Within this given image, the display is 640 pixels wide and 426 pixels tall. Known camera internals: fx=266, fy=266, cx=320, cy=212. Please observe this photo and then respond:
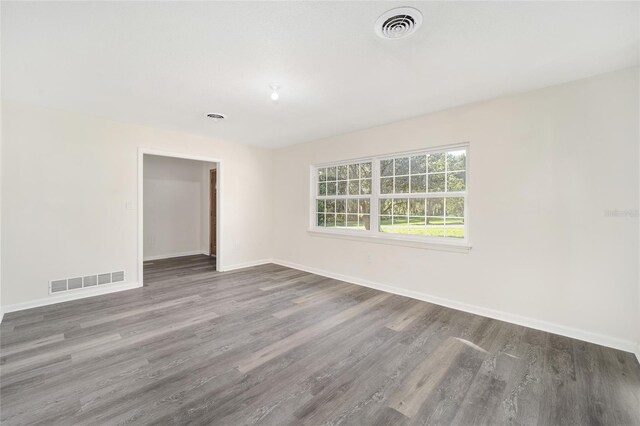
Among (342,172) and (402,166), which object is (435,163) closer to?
(402,166)

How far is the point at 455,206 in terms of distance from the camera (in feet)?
11.0

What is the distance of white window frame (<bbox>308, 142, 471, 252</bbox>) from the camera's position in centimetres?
325

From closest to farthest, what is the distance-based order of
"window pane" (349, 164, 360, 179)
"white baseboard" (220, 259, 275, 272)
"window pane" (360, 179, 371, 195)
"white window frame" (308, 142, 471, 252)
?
1. "white window frame" (308, 142, 471, 252)
2. "window pane" (360, 179, 371, 195)
3. "window pane" (349, 164, 360, 179)
4. "white baseboard" (220, 259, 275, 272)

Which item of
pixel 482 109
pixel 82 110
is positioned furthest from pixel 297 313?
pixel 82 110

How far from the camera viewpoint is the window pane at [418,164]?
3.63 meters

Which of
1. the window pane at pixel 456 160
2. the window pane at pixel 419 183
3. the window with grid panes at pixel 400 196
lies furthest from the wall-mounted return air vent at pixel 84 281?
the window pane at pixel 456 160

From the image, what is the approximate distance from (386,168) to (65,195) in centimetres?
435

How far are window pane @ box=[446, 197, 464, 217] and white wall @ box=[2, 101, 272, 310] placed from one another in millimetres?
4126

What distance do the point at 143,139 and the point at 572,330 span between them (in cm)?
576

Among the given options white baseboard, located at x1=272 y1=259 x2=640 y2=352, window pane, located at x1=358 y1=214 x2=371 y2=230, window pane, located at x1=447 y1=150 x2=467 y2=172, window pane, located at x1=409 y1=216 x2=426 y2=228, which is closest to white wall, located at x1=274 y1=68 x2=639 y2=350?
white baseboard, located at x1=272 y1=259 x2=640 y2=352

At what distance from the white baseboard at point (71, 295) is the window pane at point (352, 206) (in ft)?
11.4

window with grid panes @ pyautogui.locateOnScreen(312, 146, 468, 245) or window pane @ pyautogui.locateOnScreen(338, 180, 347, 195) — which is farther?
window pane @ pyautogui.locateOnScreen(338, 180, 347, 195)

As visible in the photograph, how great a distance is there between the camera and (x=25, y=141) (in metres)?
3.16

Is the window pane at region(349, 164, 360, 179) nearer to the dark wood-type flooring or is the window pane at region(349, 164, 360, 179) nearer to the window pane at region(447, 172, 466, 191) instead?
the window pane at region(447, 172, 466, 191)
